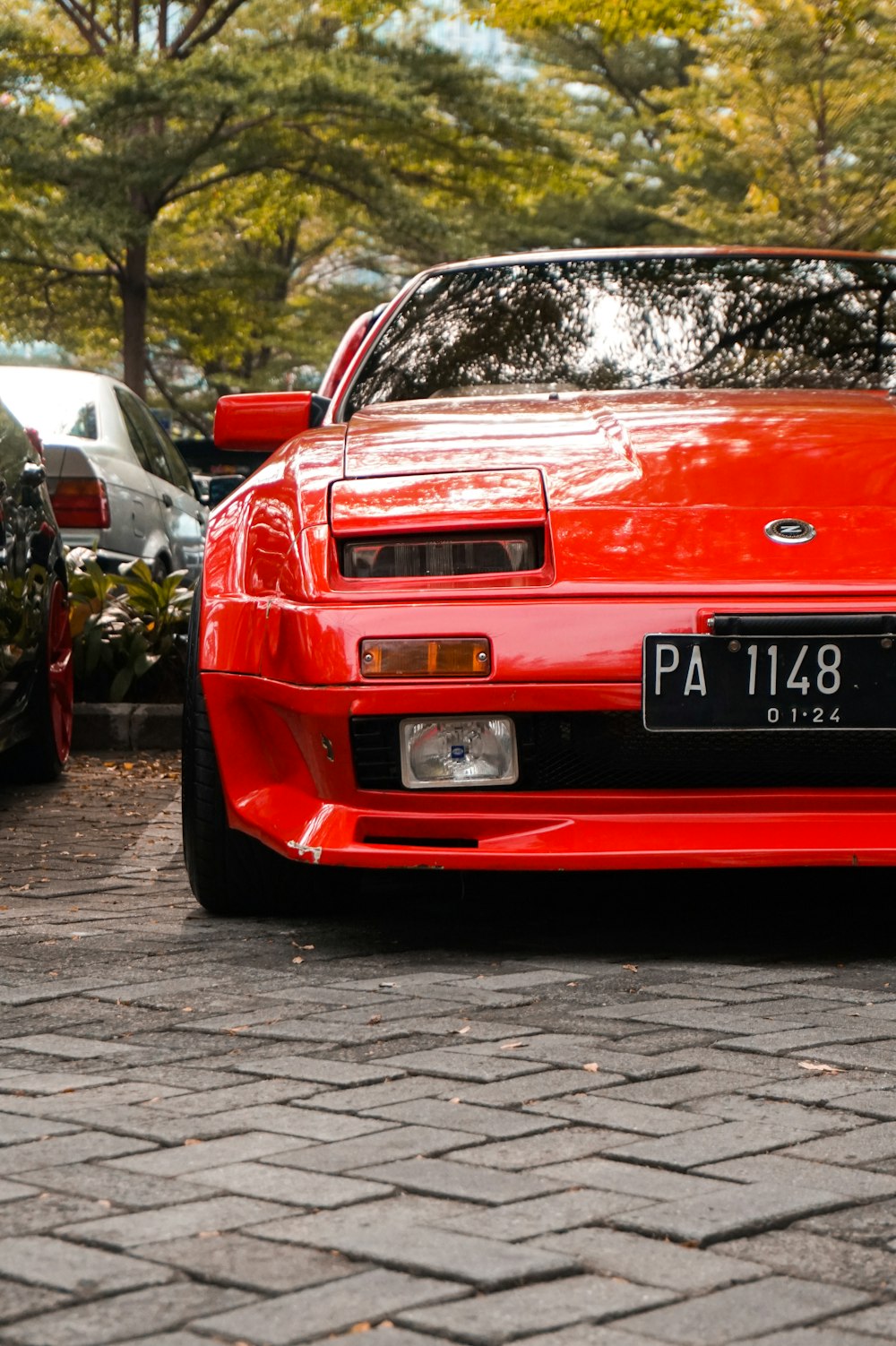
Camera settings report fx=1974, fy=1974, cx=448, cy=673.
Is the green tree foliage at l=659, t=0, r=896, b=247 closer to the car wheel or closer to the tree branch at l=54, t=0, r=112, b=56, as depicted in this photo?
the tree branch at l=54, t=0, r=112, b=56

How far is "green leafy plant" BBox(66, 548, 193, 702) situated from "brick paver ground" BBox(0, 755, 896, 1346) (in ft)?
11.6

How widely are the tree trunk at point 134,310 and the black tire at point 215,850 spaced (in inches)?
822

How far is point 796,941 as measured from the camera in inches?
143

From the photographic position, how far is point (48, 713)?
6.19m

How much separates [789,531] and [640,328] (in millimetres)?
1422

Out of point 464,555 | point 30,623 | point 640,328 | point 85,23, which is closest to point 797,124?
point 85,23

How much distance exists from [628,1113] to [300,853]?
3.73ft

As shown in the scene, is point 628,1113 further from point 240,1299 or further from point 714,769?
point 714,769

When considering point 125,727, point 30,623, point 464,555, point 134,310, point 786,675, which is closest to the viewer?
point 786,675

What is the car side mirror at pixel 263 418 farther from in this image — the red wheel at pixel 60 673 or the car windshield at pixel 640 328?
the red wheel at pixel 60 673

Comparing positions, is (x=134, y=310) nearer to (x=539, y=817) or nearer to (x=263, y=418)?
(x=263, y=418)

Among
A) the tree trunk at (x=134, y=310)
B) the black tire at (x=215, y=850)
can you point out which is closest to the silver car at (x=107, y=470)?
the black tire at (x=215, y=850)

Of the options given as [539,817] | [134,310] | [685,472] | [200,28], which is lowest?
[539,817]

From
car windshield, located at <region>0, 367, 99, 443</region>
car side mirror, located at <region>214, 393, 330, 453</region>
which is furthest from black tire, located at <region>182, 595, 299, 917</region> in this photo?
car windshield, located at <region>0, 367, 99, 443</region>
